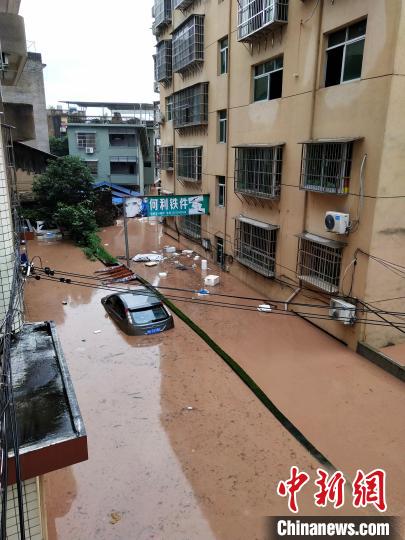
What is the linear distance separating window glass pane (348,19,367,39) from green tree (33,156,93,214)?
1640cm

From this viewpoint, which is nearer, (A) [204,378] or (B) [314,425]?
(B) [314,425]


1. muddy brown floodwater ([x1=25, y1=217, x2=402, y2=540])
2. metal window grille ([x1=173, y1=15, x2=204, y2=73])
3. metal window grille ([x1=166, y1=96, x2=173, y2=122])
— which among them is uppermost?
metal window grille ([x1=173, y1=15, x2=204, y2=73])

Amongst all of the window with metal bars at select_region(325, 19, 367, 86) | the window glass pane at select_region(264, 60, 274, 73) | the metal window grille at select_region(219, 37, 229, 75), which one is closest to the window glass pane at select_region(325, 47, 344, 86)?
the window with metal bars at select_region(325, 19, 367, 86)

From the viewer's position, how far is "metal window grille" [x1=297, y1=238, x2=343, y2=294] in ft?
33.5

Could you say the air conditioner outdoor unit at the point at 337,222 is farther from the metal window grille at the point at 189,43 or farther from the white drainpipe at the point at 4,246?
the metal window grille at the point at 189,43

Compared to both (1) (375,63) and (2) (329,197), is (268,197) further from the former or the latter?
(1) (375,63)

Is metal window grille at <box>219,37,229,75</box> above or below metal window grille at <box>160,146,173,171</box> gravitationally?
above

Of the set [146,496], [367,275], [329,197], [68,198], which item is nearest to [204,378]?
[146,496]

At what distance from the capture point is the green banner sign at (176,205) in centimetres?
1620

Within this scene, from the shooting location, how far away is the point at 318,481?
5.96 metres

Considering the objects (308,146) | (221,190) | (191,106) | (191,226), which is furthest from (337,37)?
(191,226)

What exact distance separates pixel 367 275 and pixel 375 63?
14.9 feet

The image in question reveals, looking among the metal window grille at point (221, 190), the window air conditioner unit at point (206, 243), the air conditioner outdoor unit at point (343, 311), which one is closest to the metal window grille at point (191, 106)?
the metal window grille at point (221, 190)

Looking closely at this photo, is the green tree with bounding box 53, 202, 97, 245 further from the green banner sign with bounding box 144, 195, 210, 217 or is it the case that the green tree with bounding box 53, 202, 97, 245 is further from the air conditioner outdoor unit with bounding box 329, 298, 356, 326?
the air conditioner outdoor unit with bounding box 329, 298, 356, 326
